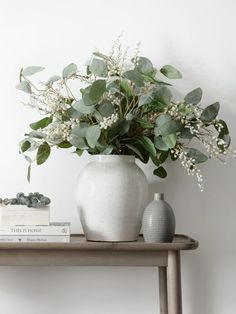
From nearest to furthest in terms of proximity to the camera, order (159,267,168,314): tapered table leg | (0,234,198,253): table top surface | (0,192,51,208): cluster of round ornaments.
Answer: (0,234,198,253): table top surface < (0,192,51,208): cluster of round ornaments < (159,267,168,314): tapered table leg

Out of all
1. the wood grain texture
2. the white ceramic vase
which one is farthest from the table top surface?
the white ceramic vase

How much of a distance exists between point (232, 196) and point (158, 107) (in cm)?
45

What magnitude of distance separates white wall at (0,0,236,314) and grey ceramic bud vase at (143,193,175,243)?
1.05ft

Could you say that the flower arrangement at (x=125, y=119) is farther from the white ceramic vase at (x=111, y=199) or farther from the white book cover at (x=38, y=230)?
the white book cover at (x=38, y=230)

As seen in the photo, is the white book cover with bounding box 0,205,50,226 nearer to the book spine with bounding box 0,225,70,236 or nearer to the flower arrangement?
the book spine with bounding box 0,225,70,236

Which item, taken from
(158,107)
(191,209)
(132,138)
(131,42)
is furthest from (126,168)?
(131,42)

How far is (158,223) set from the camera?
1553mm

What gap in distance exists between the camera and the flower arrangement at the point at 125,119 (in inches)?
63.4

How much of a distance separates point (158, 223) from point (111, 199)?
0.16 metres

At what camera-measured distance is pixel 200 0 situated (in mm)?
1983

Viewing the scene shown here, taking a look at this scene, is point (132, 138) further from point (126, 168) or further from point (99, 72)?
point (99, 72)

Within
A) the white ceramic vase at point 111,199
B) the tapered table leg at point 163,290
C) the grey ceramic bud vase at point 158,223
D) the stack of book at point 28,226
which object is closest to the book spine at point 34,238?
the stack of book at point 28,226

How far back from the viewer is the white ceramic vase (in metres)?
1.62

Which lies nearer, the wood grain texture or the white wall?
the wood grain texture
